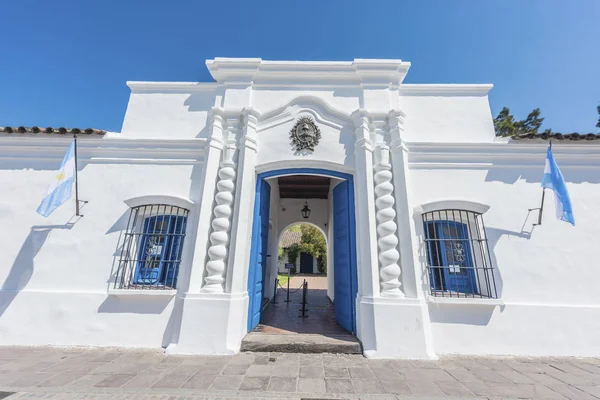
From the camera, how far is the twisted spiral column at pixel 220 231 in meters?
4.12

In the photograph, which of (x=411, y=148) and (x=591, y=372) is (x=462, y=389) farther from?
(x=411, y=148)

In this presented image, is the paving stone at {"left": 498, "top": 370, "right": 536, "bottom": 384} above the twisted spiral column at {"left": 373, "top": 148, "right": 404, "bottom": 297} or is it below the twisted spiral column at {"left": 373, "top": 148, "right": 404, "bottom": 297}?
below

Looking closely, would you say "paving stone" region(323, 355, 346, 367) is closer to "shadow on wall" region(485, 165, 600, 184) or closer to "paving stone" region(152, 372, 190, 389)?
"paving stone" region(152, 372, 190, 389)

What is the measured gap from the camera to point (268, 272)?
7762 mm

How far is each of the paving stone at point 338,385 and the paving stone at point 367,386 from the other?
0.20 feet

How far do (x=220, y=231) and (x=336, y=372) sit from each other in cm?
274

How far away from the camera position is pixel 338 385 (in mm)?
2939

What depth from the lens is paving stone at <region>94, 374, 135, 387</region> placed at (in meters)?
2.87

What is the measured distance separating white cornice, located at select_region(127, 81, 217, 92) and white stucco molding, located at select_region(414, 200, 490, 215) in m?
4.97

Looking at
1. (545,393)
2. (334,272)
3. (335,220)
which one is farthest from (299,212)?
(545,393)

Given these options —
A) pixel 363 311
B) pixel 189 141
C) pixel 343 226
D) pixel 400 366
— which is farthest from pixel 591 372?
pixel 189 141

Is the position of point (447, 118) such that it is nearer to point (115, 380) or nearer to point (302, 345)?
point (302, 345)

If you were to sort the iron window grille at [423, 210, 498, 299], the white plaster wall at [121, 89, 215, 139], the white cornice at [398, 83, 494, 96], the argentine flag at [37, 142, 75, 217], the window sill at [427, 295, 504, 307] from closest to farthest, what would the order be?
the window sill at [427, 295, 504, 307]
the argentine flag at [37, 142, 75, 217]
the iron window grille at [423, 210, 498, 299]
the white plaster wall at [121, 89, 215, 139]
the white cornice at [398, 83, 494, 96]

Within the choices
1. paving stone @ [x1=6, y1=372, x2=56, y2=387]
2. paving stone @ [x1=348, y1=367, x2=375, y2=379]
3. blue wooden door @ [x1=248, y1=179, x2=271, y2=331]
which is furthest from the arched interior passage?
paving stone @ [x1=6, y1=372, x2=56, y2=387]
